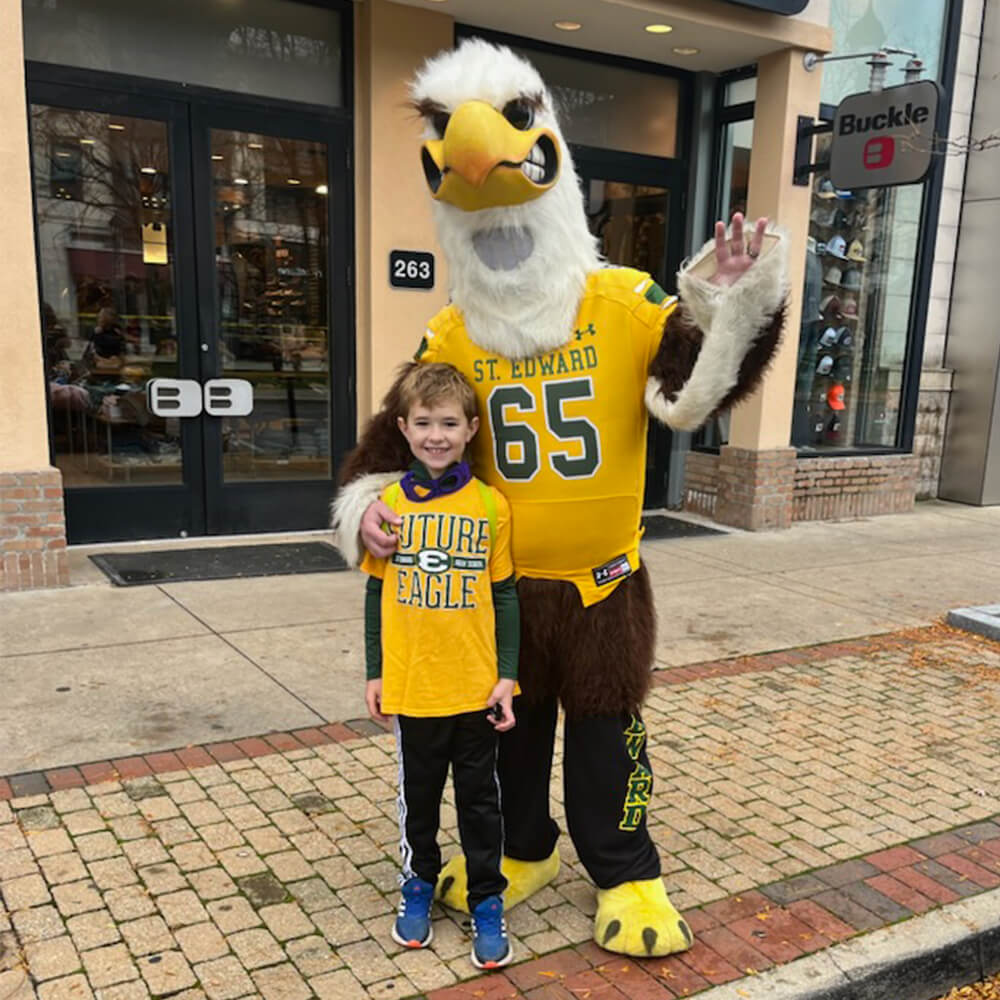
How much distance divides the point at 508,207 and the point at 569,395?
0.50 m

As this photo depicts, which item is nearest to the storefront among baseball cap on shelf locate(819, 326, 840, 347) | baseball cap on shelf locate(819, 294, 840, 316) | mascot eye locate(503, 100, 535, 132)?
baseball cap on shelf locate(819, 294, 840, 316)

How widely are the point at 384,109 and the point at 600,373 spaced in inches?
196

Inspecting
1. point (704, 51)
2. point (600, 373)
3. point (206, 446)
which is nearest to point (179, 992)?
point (600, 373)

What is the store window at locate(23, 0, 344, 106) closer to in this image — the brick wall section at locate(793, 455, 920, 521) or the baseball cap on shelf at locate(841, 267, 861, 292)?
the baseball cap on shelf at locate(841, 267, 861, 292)

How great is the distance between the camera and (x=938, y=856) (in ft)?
10.6

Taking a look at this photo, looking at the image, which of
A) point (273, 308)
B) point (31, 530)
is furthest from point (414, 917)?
point (273, 308)

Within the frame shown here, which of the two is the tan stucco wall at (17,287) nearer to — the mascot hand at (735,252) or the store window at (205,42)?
the store window at (205,42)

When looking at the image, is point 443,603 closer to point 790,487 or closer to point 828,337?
point 790,487

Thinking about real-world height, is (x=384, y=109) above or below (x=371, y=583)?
above

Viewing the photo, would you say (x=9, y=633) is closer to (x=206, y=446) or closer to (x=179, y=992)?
(x=206, y=446)

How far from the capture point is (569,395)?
2506 mm

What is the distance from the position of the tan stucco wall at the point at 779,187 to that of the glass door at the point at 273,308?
325cm

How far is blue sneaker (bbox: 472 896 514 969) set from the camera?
2.56m

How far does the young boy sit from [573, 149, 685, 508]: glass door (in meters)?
5.97
